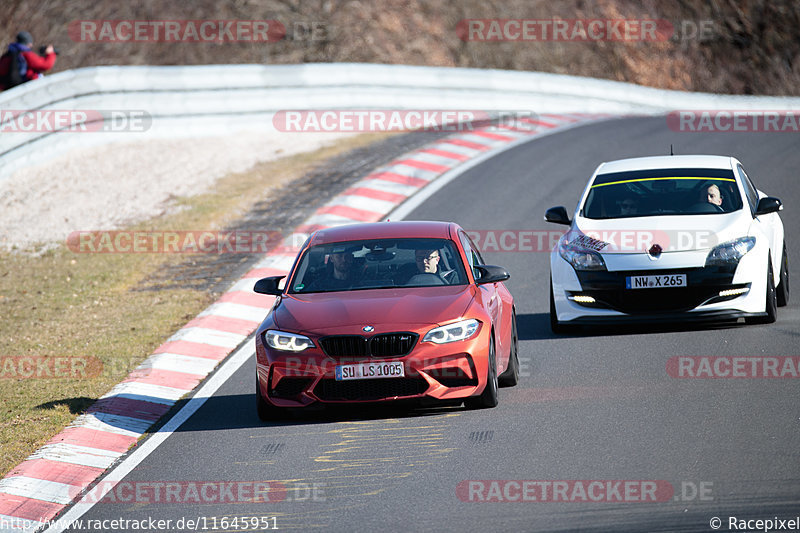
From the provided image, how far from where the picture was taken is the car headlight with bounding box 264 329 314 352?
380 inches

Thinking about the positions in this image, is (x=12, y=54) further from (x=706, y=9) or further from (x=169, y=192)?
(x=706, y=9)

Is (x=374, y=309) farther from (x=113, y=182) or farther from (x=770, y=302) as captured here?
(x=113, y=182)

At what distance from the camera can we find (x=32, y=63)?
23.7 m

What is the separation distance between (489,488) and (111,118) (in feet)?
56.1

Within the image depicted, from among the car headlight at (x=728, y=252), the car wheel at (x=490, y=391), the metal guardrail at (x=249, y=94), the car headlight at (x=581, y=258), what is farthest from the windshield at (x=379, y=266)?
the metal guardrail at (x=249, y=94)

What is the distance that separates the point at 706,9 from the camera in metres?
51.4

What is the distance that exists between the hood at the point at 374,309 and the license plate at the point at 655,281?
2.47 meters

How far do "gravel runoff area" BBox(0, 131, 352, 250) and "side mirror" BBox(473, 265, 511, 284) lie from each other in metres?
10.2

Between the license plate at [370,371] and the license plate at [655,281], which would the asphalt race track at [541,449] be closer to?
the license plate at [370,371]

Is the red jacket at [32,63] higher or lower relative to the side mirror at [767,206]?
higher

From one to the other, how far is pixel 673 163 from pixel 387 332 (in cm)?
567

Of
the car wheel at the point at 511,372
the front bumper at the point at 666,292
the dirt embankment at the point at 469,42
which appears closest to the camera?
the car wheel at the point at 511,372

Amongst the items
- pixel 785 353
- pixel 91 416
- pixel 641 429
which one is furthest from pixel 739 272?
pixel 91 416

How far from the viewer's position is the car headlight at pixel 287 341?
380 inches
